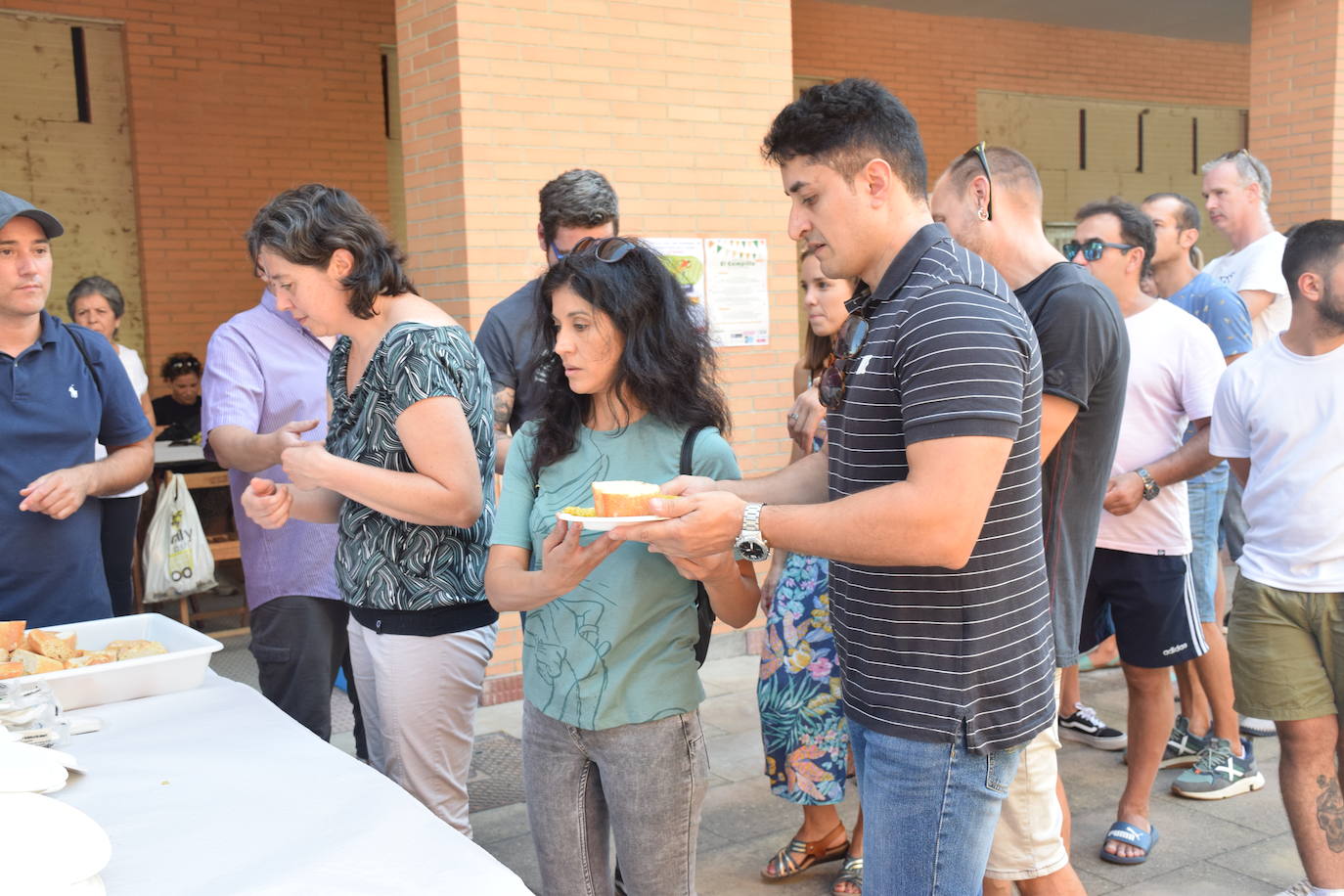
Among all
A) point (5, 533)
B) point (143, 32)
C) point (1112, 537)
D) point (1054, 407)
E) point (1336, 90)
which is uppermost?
point (143, 32)

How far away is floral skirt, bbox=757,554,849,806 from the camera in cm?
369

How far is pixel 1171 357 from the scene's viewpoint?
14.0ft

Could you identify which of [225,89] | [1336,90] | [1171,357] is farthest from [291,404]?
[1336,90]

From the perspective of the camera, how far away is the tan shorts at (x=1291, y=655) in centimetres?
339

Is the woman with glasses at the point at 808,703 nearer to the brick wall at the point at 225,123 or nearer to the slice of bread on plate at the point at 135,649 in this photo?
the slice of bread on plate at the point at 135,649

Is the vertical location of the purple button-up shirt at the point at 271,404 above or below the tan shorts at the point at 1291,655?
above

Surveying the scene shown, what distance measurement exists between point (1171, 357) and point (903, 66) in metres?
8.31

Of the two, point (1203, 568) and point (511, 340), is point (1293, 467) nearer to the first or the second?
point (1203, 568)

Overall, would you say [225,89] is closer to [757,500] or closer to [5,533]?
[5,533]

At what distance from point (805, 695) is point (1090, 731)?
6.59ft

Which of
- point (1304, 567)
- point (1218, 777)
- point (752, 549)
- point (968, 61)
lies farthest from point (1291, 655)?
point (968, 61)

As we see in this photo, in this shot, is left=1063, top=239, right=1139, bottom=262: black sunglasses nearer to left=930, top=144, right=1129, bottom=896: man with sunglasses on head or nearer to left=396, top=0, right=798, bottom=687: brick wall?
left=930, top=144, right=1129, bottom=896: man with sunglasses on head

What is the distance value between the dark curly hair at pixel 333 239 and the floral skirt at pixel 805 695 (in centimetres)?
161

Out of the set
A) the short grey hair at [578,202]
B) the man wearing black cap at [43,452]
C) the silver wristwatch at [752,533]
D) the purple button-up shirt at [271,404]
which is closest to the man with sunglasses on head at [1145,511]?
the short grey hair at [578,202]
